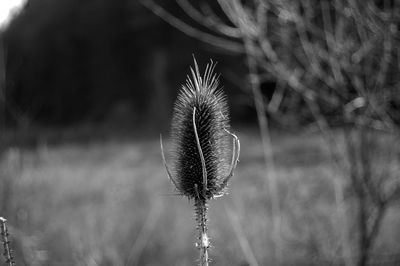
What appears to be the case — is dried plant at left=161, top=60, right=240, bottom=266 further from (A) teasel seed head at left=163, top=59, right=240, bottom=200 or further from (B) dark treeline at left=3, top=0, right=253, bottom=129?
(B) dark treeline at left=3, top=0, right=253, bottom=129

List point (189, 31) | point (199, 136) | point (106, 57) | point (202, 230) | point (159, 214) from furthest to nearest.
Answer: point (106, 57) → point (159, 214) → point (189, 31) → point (199, 136) → point (202, 230)

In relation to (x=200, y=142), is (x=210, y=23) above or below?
above

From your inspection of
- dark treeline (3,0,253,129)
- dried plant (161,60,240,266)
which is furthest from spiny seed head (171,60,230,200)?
dark treeline (3,0,253,129)

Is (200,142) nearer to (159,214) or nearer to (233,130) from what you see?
(233,130)

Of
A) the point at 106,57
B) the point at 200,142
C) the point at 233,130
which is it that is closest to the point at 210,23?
the point at 200,142

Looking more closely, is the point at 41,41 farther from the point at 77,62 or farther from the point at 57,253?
the point at 57,253

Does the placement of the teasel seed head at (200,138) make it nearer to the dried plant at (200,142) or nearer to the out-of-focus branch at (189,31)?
the dried plant at (200,142)

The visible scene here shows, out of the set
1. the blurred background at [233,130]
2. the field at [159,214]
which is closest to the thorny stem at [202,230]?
the blurred background at [233,130]
